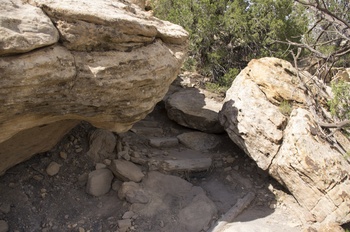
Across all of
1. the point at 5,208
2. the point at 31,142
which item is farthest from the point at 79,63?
the point at 5,208

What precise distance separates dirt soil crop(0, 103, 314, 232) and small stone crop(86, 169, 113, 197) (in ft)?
0.29

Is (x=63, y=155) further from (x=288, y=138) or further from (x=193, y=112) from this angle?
(x=288, y=138)

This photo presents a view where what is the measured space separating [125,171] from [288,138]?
9.38 feet

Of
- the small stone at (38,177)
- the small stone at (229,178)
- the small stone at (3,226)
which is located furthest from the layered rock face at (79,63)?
the small stone at (229,178)

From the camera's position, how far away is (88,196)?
569 centimetres

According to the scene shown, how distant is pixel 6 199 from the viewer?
5277mm

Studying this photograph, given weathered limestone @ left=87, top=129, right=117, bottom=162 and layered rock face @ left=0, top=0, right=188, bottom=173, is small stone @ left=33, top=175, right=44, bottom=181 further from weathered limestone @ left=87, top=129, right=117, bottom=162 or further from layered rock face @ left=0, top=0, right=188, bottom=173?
weathered limestone @ left=87, top=129, right=117, bottom=162

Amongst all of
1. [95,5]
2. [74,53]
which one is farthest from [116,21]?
[74,53]

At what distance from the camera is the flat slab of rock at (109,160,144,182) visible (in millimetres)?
5805

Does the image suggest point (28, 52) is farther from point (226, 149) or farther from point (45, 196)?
point (226, 149)

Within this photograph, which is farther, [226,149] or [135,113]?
[226,149]

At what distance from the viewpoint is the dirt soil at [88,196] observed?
5.28 meters

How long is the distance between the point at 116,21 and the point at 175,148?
3492 mm

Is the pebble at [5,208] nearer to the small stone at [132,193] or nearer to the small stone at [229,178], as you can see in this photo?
the small stone at [132,193]
